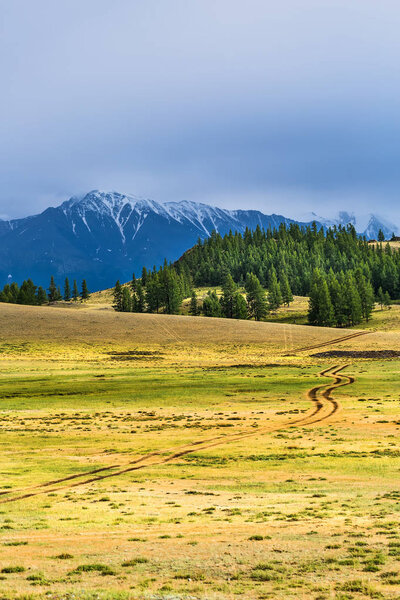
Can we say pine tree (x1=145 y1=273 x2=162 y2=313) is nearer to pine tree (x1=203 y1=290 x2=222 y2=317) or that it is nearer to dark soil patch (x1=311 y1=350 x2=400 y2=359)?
pine tree (x1=203 y1=290 x2=222 y2=317)

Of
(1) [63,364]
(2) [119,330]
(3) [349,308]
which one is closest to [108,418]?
(1) [63,364]

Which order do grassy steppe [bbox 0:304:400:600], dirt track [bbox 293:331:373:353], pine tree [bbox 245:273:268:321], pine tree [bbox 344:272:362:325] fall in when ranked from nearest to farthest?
grassy steppe [bbox 0:304:400:600]
dirt track [bbox 293:331:373:353]
pine tree [bbox 344:272:362:325]
pine tree [bbox 245:273:268:321]

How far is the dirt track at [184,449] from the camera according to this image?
31.5m

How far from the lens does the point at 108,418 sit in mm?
56875

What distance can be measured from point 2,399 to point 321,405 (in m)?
38.6

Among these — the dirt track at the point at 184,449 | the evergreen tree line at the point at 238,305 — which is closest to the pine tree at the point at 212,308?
the evergreen tree line at the point at 238,305

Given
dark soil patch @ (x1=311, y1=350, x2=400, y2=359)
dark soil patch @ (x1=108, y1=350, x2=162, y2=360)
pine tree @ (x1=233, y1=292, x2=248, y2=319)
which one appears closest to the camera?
dark soil patch @ (x1=311, y1=350, x2=400, y2=359)

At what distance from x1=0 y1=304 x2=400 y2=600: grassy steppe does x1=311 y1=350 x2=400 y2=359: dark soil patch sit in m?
22.0

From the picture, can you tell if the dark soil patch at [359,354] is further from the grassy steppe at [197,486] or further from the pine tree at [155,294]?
the pine tree at [155,294]

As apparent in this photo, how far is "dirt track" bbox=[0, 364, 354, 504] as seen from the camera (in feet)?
103

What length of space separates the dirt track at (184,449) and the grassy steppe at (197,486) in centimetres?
25

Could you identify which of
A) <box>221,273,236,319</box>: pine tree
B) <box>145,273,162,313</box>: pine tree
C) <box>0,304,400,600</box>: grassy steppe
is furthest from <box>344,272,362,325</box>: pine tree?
<box>0,304,400,600</box>: grassy steppe

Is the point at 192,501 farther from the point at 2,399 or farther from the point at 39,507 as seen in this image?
the point at 2,399

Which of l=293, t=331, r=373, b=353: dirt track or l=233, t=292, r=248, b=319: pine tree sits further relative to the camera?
l=233, t=292, r=248, b=319: pine tree
